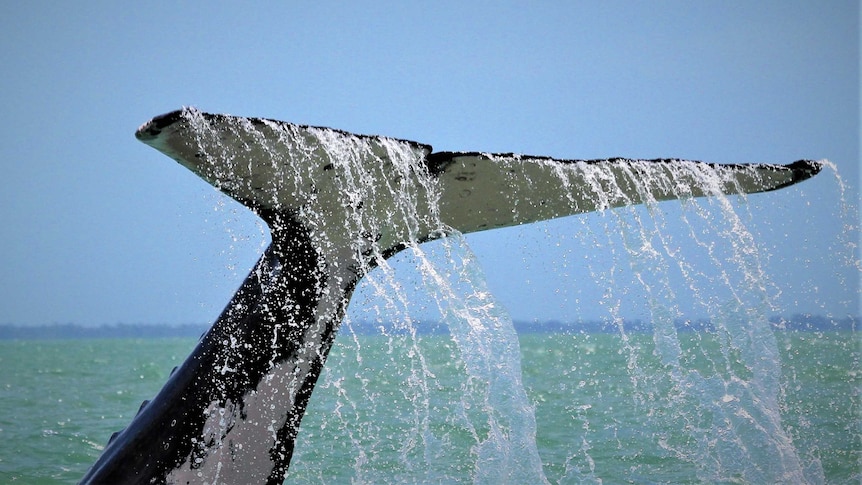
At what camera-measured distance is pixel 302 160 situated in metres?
3.36

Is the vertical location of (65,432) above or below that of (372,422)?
below

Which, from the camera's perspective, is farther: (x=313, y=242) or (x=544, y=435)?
(x=544, y=435)

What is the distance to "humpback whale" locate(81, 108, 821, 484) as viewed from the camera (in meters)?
3.58

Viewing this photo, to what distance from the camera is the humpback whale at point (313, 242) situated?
11.8 feet

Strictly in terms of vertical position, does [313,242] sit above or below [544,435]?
above

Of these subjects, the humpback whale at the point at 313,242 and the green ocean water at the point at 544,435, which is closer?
the humpback whale at the point at 313,242

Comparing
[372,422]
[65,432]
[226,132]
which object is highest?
[226,132]

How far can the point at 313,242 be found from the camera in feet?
12.9

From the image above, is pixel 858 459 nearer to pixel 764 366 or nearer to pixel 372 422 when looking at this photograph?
pixel 764 366

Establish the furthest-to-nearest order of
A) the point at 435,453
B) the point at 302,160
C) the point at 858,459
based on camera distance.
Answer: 1. the point at 435,453
2. the point at 858,459
3. the point at 302,160

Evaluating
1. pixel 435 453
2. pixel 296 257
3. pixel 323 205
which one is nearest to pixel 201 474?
pixel 296 257

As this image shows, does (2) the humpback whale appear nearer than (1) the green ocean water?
Yes

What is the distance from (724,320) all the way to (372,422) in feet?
32.4

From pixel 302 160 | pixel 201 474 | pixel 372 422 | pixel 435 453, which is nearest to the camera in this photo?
pixel 302 160
